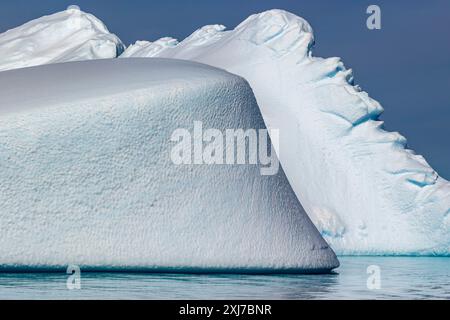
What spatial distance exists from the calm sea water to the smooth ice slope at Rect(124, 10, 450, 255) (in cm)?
1220

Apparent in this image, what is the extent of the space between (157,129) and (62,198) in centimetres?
225

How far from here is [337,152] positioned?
103 feet

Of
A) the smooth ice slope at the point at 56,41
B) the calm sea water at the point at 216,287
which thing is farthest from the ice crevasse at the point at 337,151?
the calm sea water at the point at 216,287

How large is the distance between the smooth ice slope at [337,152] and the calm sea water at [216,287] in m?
12.2

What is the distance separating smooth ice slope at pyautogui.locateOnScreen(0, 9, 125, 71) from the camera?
137 feet

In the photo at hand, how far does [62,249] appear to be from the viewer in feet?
50.8

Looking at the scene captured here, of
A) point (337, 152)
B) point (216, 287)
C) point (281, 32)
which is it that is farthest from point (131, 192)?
point (281, 32)

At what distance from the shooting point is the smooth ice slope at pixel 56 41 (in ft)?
137

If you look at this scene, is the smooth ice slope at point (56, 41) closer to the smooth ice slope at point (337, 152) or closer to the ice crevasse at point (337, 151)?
the smooth ice slope at point (337, 152)

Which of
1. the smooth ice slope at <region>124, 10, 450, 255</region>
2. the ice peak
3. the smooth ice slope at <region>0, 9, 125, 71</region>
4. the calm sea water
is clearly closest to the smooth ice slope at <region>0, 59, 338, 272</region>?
the calm sea water

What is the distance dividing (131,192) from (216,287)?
3.28 m

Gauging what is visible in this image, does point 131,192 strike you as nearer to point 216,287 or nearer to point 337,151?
point 216,287

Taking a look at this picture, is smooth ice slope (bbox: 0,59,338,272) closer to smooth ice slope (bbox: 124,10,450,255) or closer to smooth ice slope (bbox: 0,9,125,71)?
smooth ice slope (bbox: 124,10,450,255)

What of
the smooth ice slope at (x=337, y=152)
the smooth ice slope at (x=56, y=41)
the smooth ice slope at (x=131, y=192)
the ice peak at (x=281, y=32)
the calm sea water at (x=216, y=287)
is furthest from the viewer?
the smooth ice slope at (x=56, y=41)
